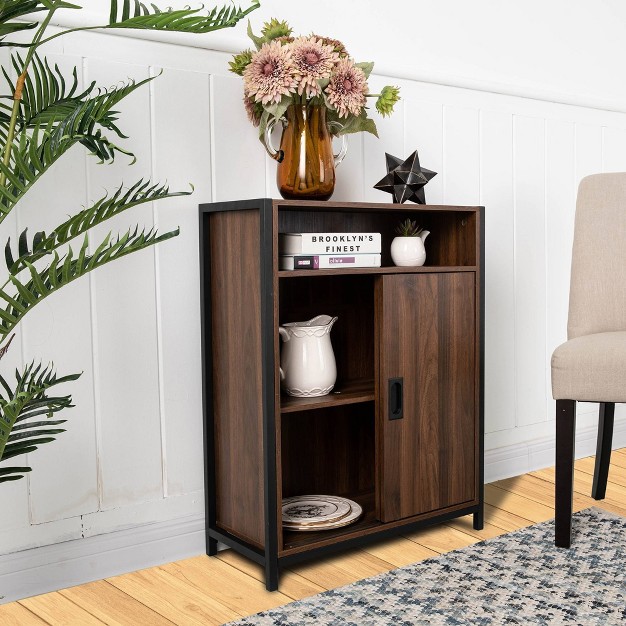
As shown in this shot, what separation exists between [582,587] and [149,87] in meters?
1.41

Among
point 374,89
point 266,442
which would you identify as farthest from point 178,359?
point 374,89

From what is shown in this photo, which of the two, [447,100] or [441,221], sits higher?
[447,100]

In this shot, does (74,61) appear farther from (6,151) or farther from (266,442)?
(266,442)

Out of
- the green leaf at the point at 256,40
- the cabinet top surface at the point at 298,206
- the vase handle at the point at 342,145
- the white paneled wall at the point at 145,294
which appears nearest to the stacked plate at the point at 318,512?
the white paneled wall at the point at 145,294

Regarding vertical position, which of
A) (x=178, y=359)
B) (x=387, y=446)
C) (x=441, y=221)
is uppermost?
(x=441, y=221)

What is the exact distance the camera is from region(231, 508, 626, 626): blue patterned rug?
155 cm

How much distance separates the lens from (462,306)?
78.5 inches

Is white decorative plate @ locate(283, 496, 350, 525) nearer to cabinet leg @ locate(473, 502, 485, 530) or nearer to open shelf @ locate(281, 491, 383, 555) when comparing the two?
open shelf @ locate(281, 491, 383, 555)

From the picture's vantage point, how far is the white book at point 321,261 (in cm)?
175

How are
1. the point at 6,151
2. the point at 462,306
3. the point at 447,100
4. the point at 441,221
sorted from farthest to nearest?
the point at 447,100
the point at 441,221
the point at 462,306
the point at 6,151

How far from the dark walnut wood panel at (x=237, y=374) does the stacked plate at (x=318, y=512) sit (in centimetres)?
12

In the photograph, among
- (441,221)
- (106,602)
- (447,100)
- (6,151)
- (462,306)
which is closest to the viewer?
(6,151)

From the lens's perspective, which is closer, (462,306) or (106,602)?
(106,602)

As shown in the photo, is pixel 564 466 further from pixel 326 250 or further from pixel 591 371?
pixel 326 250
